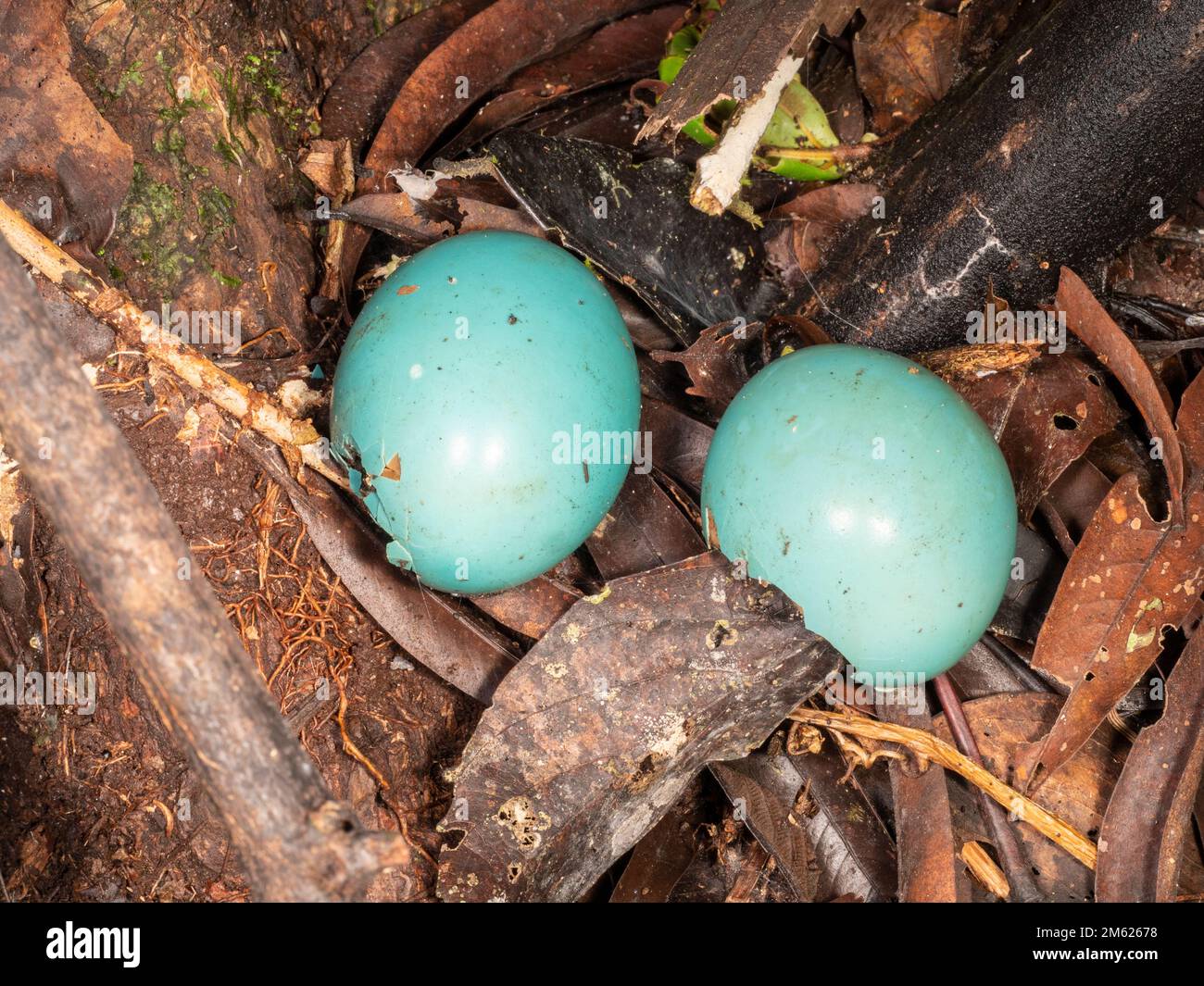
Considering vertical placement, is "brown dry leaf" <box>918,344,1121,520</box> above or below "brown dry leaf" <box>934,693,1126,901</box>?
above

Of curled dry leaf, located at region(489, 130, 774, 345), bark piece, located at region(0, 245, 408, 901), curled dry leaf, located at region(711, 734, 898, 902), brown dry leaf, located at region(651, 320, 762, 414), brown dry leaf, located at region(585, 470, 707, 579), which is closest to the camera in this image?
bark piece, located at region(0, 245, 408, 901)

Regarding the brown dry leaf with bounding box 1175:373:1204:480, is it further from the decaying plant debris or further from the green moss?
the green moss

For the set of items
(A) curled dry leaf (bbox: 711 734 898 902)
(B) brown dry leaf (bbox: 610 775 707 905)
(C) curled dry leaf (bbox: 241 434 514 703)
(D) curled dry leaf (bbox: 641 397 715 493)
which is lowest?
(B) brown dry leaf (bbox: 610 775 707 905)

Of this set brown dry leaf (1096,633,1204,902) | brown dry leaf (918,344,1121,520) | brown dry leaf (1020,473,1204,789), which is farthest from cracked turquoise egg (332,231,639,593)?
brown dry leaf (1096,633,1204,902)

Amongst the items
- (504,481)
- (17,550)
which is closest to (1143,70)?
(504,481)

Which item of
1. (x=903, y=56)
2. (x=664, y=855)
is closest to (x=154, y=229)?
(x=664, y=855)

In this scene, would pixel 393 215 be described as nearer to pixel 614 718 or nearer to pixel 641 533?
pixel 641 533
